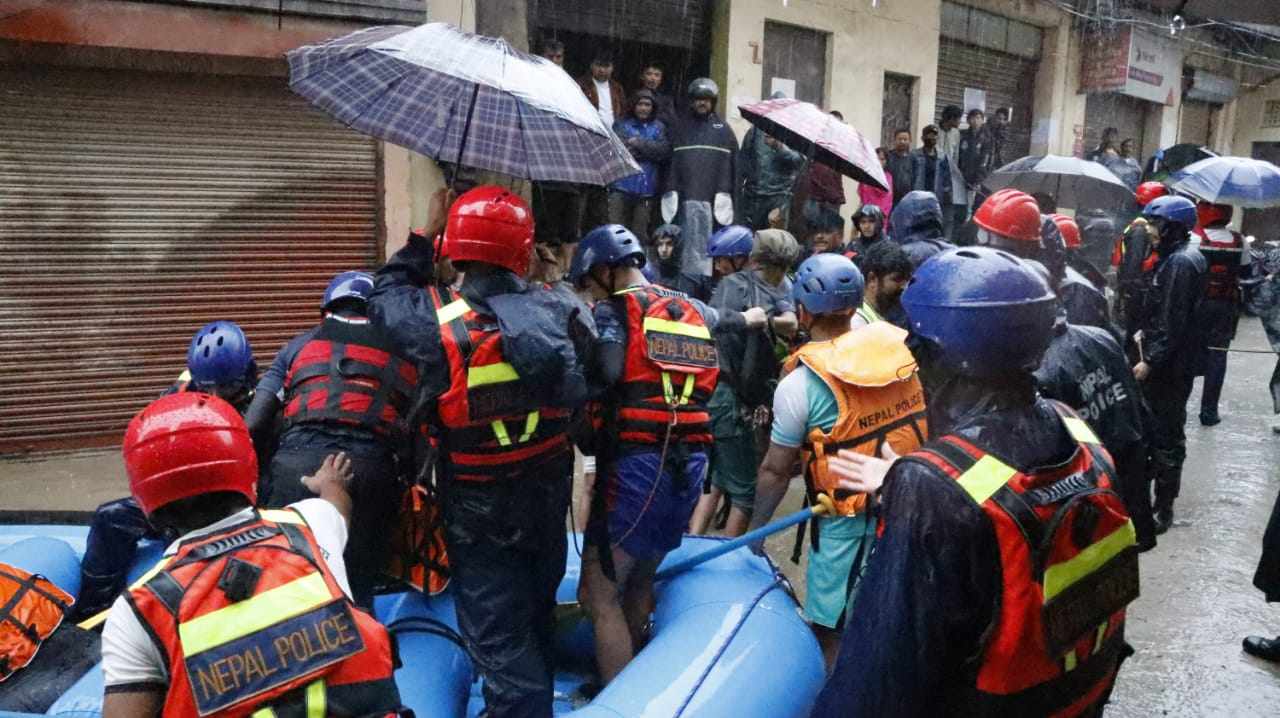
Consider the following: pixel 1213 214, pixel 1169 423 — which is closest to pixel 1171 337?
pixel 1169 423

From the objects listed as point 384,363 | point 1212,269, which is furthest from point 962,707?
point 1212,269

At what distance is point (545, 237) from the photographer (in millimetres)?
6668

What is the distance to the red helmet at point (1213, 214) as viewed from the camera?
23.6 feet

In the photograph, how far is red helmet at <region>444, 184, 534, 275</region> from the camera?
3.13 meters

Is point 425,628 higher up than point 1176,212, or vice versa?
point 1176,212

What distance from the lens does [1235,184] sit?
7.07 m

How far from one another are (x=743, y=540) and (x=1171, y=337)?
415cm

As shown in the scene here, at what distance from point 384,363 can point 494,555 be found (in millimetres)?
964

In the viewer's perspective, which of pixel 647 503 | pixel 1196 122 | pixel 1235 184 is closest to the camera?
pixel 647 503

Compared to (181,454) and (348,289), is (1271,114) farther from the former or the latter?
(181,454)

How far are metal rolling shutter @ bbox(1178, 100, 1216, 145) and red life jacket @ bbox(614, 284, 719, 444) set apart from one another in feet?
62.3

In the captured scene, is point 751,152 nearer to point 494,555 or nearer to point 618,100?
point 618,100

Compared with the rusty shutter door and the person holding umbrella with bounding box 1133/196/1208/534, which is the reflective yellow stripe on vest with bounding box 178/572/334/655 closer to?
the person holding umbrella with bounding box 1133/196/1208/534

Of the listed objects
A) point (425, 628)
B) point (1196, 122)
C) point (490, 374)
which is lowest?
point (425, 628)
